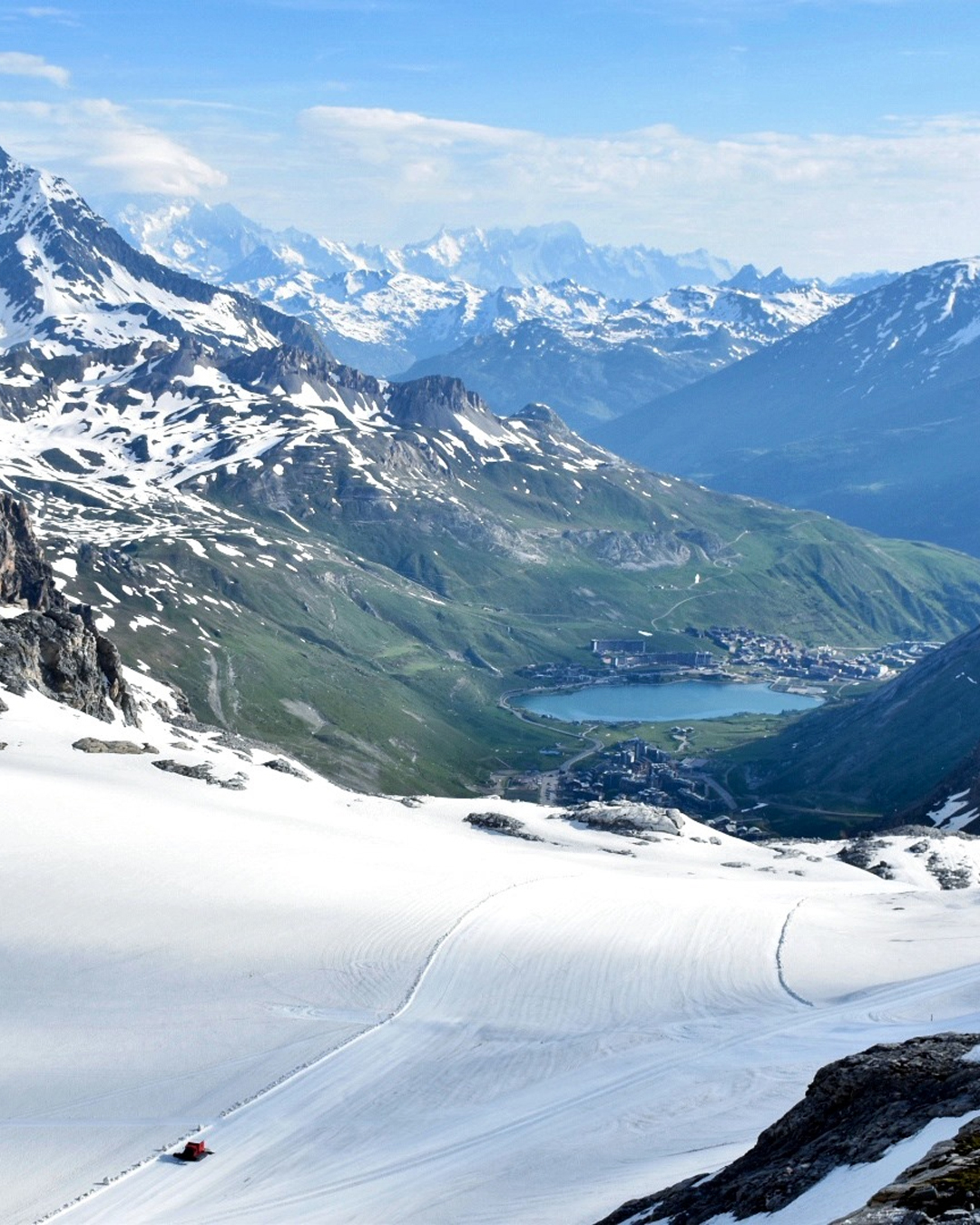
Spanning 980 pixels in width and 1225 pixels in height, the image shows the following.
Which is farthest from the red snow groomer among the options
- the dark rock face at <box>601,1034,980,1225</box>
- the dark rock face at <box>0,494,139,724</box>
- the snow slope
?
the dark rock face at <box>0,494,139,724</box>

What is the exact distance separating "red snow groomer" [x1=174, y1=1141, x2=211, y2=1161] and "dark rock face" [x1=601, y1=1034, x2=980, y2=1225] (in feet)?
57.4

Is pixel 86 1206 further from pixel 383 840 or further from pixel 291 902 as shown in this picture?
pixel 383 840

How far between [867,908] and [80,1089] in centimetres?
5128

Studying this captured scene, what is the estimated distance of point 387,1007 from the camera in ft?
191

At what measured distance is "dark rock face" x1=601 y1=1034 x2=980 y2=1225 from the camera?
2862 cm

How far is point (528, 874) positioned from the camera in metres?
84.3

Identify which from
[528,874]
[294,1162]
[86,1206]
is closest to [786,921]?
[528,874]

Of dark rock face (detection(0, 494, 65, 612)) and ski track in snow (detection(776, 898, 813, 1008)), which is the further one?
dark rock face (detection(0, 494, 65, 612))

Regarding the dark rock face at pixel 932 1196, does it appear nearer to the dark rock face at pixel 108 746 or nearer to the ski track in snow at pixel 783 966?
the ski track in snow at pixel 783 966

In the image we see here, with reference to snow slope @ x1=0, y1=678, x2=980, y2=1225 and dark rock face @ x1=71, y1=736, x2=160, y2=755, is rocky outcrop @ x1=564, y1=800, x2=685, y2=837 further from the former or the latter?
dark rock face @ x1=71, y1=736, x2=160, y2=755

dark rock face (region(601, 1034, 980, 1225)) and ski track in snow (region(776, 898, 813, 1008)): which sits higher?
dark rock face (region(601, 1034, 980, 1225))

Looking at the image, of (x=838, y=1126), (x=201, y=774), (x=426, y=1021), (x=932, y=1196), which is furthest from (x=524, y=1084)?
(x=201, y=774)

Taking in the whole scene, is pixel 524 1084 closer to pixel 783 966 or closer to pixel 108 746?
pixel 783 966

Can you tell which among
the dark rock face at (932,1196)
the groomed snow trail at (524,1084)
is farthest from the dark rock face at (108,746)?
the dark rock face at (932,1196)
